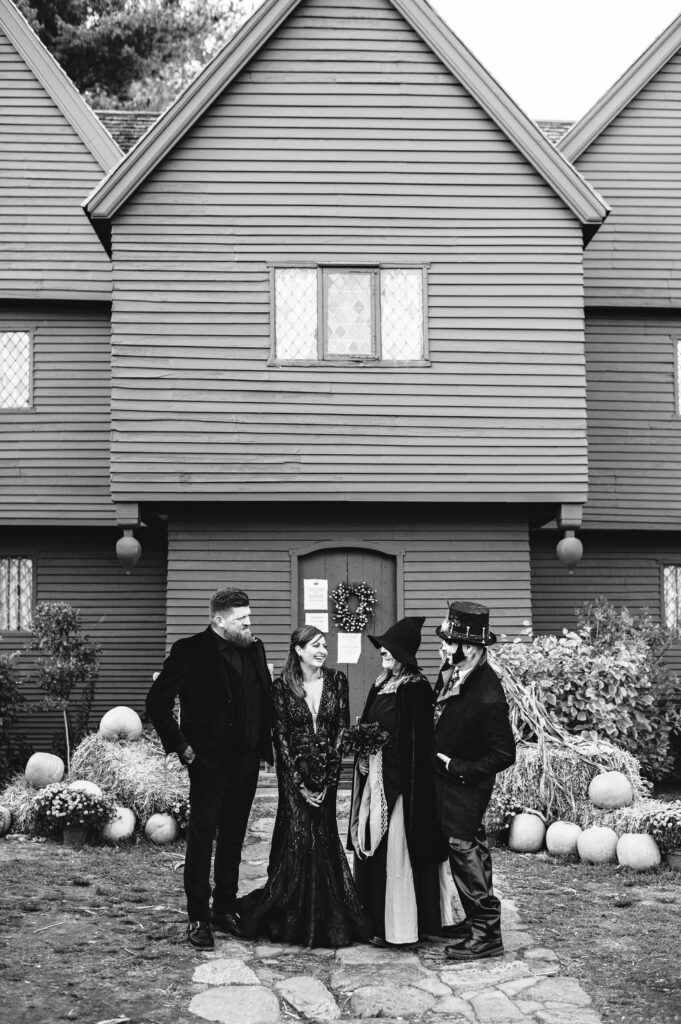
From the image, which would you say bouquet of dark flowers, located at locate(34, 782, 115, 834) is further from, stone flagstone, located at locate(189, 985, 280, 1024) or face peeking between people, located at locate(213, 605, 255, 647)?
stone flagstone, located at locate(189, 985, 280, 1024)

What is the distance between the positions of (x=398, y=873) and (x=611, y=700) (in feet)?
19.6

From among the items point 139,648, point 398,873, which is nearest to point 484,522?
point 139,648

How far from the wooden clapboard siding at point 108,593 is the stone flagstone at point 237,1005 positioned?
9.11 meters

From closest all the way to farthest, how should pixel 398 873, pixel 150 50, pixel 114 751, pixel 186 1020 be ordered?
pixel 186 1020 → pixel 398 873 → pixel 114 751 → pixel 150 50

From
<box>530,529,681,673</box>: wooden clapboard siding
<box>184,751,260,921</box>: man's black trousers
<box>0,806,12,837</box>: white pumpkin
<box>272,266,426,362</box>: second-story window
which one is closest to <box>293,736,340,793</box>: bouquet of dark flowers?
<box>184,751,260,921</box>: man's black trousers

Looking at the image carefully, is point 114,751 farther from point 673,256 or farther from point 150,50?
point 150,50

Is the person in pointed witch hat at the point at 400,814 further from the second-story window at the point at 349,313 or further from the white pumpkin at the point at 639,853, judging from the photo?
the second-story window at the point at 349,313

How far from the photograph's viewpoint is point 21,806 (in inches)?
438

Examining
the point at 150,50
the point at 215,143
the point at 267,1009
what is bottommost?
the point at 267,1009

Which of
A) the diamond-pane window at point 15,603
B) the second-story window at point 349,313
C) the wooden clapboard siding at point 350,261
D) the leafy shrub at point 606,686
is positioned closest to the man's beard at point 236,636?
the leafy shrub at point 606,686

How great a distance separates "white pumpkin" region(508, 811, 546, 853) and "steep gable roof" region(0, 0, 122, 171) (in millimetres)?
9663

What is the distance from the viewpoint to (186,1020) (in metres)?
6.11

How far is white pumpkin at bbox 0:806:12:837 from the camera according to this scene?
1094 centimetres

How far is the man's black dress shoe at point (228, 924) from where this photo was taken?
24.7ft
